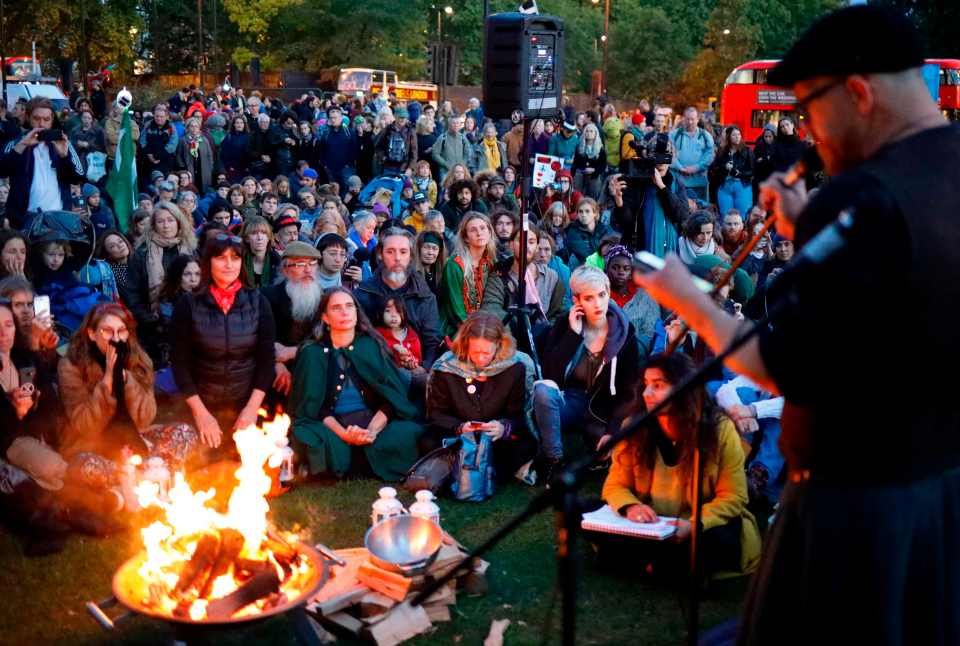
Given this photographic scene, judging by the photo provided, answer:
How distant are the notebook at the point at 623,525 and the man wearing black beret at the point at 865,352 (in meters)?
2.17

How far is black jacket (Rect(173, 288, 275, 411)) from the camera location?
5781 millimetres

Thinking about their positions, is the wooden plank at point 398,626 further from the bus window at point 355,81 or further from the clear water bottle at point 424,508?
the bus window at point 355,81

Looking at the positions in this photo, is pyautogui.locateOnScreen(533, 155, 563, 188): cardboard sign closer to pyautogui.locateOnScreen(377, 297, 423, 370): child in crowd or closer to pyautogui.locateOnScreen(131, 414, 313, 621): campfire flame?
pyautogui.locateOnScreen(377, 297, 423, 370): child in crowd

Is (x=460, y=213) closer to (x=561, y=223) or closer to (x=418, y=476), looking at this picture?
(x=561, y=223)

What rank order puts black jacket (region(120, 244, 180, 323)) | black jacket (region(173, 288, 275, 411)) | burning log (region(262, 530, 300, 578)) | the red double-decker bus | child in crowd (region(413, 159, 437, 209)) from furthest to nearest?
the red double-decker bus < child in crowd (region(413, 159, 437, 209)) < black jacket (region(120, 244, 180, 323)) < black jacket (region(173, 288, 275, 411)) < burning log (region(262, 530, 300, 578))

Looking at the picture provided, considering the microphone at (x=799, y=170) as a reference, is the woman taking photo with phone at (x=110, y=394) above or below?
below

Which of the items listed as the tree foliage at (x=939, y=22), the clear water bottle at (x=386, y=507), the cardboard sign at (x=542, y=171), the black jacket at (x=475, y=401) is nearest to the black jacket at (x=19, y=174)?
the cardboard sign at (x=542, y=171)

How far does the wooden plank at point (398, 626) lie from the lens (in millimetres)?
3854

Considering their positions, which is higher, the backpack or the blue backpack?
the backpack

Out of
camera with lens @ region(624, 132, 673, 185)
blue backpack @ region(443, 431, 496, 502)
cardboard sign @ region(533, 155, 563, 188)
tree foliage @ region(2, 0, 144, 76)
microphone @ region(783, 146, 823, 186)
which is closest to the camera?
microphone @ region(783, 146, 823, 186)

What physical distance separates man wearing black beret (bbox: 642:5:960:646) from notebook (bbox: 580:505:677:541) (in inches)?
85.5

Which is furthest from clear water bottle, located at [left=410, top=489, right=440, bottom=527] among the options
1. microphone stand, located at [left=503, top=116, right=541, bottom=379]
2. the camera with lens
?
the camera with lens

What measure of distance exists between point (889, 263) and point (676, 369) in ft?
8.89

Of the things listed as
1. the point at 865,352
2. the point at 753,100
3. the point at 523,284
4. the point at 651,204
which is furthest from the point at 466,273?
the point at 753,100
